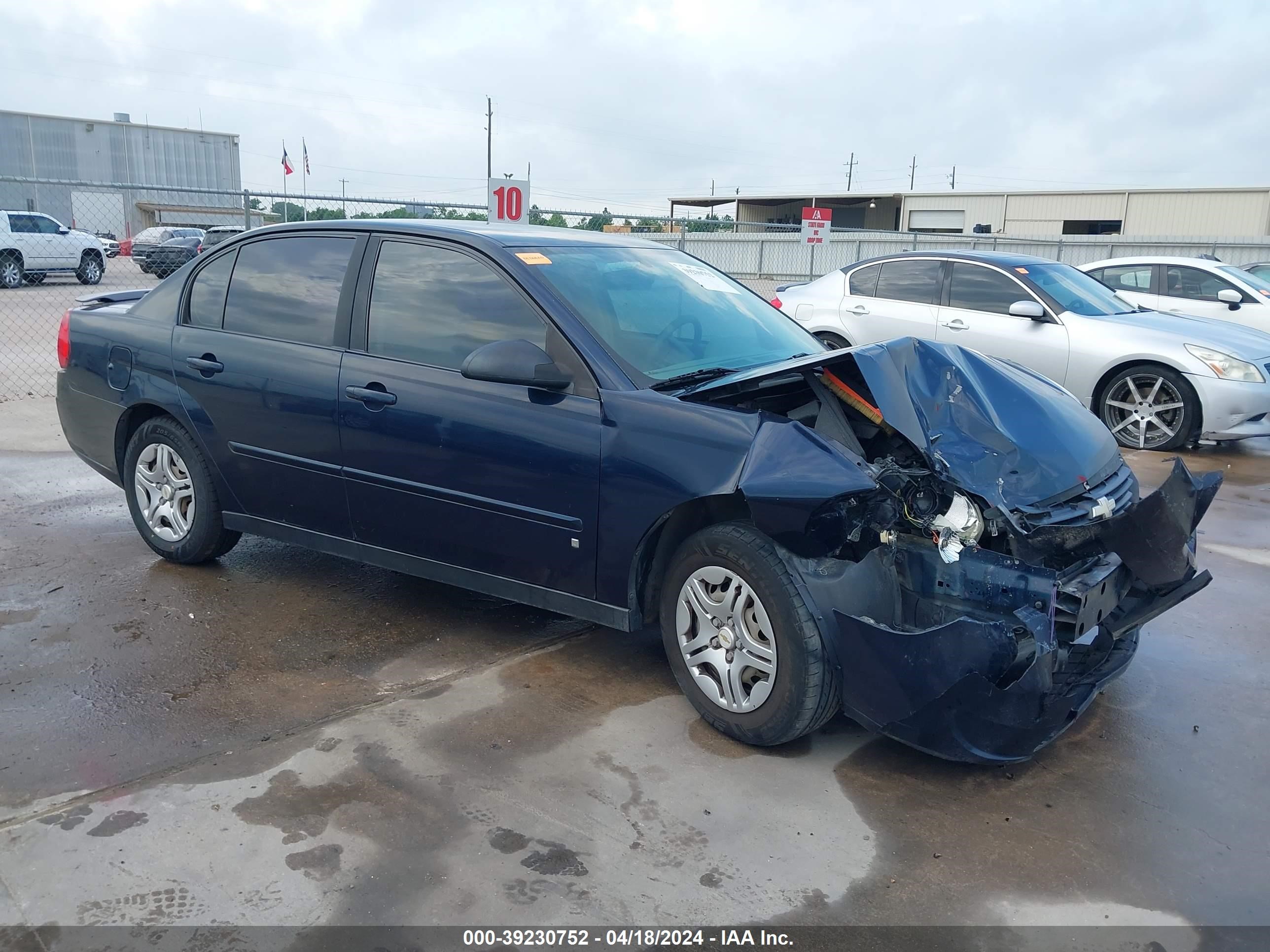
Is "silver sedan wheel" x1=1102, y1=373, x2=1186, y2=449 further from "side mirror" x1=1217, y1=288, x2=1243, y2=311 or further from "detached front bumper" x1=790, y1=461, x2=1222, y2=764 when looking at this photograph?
"detached front bumper" x1=790, y1=461, x2=1222, y2=764

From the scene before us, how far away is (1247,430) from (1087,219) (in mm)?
33281

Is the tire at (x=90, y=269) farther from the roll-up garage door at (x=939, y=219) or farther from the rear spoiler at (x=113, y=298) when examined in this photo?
the roll-up garage door at (x=939, y=219)

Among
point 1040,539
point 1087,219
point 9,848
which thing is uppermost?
point 1087,219

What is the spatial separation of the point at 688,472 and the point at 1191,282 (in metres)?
11.0

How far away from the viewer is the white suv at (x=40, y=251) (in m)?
22.5

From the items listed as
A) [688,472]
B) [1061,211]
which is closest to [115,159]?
[1061,211]

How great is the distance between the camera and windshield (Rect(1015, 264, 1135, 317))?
29.5 feet

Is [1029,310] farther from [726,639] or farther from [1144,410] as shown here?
[726,639]

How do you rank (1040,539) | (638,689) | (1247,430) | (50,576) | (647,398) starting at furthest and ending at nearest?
(1247,430) < (50,576) < (638,689) < (647,398) < (1040,539)

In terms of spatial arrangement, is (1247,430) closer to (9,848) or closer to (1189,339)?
(1189,339)

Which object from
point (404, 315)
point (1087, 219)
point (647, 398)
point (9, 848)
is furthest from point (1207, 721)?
point (1087, 219)

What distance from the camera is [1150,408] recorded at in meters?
8.66

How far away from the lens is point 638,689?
406 centimetres

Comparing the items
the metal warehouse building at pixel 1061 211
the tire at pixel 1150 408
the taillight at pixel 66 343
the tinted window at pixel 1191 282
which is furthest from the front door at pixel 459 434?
the metal warehouse building at pixel 1061 211
